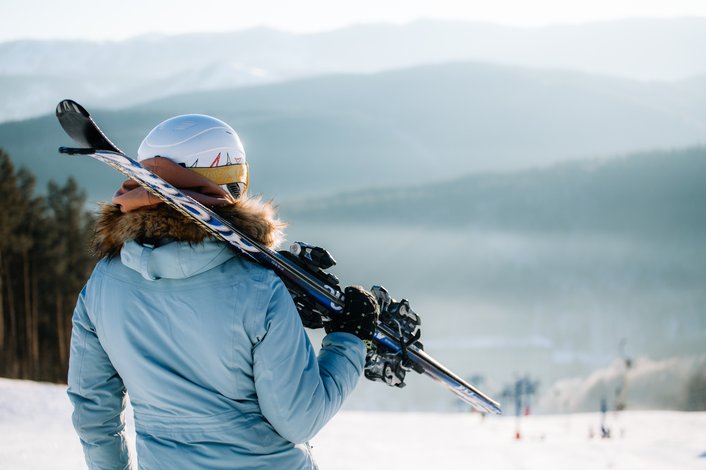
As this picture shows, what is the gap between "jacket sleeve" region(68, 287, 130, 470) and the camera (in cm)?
129

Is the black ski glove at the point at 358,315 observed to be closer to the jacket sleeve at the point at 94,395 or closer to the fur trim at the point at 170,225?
the fur trim at the point at 170,225

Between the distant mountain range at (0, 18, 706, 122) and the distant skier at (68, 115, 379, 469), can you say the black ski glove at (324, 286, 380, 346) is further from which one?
the distant mountain range at (0, 18, 706, 122)

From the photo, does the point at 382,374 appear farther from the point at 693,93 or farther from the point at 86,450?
the point at 693,93

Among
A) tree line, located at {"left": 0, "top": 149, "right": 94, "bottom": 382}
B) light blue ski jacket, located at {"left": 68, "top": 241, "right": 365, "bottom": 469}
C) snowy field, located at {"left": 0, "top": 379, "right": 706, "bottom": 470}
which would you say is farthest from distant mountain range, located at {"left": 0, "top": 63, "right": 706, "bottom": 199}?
light blue ski jacket, located at {"left": 68, "top": 241, "right": 365, "bottom": 469}

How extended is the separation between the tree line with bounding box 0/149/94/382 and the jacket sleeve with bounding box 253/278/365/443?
19486mm

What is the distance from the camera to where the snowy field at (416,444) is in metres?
3.24

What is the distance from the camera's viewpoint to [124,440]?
141cm

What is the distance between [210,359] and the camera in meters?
1.13

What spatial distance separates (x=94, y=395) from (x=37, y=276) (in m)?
20.8

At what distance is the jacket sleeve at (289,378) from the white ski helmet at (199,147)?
0.96 ft

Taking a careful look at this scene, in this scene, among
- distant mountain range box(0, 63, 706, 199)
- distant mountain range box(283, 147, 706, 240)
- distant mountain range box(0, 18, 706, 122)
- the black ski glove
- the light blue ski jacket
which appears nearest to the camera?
the light blue ski jacket

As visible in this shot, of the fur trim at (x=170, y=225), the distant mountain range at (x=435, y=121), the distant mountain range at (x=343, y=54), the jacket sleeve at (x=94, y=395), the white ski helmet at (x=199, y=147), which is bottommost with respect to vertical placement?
the jacket sleeve at (x=94, y=395)

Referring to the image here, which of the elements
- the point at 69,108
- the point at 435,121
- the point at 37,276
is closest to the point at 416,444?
the point at 69,108

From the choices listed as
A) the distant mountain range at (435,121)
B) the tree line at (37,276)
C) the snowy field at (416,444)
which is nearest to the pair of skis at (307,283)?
the snowy field at (416,444)
